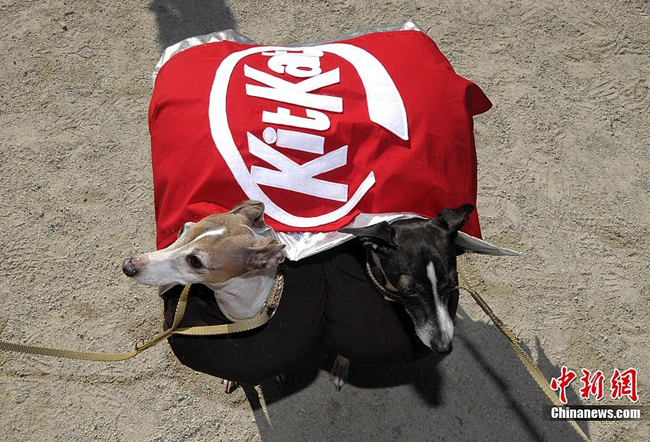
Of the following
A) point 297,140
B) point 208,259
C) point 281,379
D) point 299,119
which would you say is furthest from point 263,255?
point 281,379

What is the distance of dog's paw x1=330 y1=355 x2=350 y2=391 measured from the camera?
4.63 m

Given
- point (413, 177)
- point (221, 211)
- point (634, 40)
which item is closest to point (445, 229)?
point (413, 177)

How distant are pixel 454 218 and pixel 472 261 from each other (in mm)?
1802

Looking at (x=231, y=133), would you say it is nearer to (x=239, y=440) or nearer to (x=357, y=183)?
(x=357, y=183)

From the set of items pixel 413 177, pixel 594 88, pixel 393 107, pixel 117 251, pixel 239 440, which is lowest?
pixel 239 440

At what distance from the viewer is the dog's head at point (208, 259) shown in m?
3.19

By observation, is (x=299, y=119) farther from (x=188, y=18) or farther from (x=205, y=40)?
(x=188, y=18)

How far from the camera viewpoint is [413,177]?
3.77 m

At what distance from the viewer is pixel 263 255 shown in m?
3.21

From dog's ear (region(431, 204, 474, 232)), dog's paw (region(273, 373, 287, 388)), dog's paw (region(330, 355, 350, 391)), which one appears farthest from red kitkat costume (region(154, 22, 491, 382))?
dog's paw (region(273, 373, 287, 388))

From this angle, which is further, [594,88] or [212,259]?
[594,88]

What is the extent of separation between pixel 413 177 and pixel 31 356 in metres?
3.29

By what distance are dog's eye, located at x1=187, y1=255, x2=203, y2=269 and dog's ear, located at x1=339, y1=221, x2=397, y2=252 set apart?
82cm

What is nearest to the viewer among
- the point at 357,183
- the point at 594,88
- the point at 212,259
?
the point at 212,259
